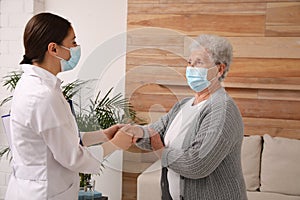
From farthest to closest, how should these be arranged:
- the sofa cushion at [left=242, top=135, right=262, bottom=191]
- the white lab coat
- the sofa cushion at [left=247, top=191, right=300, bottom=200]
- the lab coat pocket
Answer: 1. the sofa cushion at [left=242, top=135, right=262, bottom=191]
2. the sofa cushion at [left=247, top=191, right=300, bottom=200]
3. the lab coat pocket
4. the white lab coat

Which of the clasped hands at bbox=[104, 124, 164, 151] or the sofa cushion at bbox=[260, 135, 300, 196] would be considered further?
the sofa cushion at bbox=[260, 135, 300, 196]

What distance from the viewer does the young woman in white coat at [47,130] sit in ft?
6.37

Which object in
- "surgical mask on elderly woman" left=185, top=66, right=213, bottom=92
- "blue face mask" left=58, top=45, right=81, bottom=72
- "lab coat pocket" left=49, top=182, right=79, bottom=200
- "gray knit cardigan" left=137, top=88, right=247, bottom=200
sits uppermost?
"blue face mask" left=58, top=45, right=81, bottom=72

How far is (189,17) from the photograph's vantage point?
151 inches

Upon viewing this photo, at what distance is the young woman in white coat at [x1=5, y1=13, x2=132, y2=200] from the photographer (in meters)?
1.94

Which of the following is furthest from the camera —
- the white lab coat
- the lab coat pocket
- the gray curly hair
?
the gray curly hair

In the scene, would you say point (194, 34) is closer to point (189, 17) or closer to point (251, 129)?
point (189, 17)

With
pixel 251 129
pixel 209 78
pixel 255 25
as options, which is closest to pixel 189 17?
pixel 255 25

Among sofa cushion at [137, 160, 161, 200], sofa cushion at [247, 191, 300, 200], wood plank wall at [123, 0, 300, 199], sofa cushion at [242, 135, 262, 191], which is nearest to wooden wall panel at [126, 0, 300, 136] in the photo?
wood plank wall at [123, 0, 300, 199]

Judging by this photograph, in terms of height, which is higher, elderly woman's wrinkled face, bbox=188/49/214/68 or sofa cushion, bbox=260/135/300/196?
elderly woman's wrinkled face, bbox=188/49/214/68

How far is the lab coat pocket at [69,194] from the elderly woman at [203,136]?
12.8 inches

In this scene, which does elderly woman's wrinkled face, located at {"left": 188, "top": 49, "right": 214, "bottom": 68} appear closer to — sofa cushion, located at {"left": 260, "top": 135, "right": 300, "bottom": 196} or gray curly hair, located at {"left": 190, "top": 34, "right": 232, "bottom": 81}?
gray curly hair, located at {"left": 190, "top": 34, "right": 232, "bottom": 81}

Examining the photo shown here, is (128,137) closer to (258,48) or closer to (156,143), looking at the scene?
(156,143)

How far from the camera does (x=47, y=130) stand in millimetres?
1931
